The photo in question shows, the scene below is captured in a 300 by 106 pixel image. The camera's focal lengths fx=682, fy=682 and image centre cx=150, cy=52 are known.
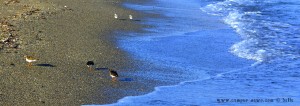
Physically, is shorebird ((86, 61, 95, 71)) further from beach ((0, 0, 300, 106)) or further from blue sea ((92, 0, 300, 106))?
blue sea ((92, 0, 300, 106))

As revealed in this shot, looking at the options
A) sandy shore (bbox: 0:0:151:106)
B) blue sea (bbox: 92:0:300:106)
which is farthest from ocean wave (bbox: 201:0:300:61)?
sandy shore (bbox: 0:0:151:106)

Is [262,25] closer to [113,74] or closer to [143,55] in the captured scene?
[143,55]

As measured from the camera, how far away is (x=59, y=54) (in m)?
16.1

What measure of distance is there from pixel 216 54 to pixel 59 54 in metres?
4.49

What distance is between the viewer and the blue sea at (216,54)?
1339cm

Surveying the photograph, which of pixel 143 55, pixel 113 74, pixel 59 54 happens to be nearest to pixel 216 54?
pixel 143 55

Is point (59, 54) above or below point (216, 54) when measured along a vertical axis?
above

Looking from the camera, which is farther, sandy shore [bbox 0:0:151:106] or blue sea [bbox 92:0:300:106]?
blue sea [bbox 92:0:300:106]

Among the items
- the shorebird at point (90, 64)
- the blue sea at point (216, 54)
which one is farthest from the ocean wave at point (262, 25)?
the shorebird at point (90, 64)

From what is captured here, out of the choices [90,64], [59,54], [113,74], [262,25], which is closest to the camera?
[113,74]

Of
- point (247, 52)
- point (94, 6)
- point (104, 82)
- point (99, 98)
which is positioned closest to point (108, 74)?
point (104, 82)

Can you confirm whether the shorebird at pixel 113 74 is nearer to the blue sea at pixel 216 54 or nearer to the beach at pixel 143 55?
the beach at pixel 143 55

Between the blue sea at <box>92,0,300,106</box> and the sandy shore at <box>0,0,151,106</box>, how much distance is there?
2.10 ft

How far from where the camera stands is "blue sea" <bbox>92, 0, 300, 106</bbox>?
43.9 ft
